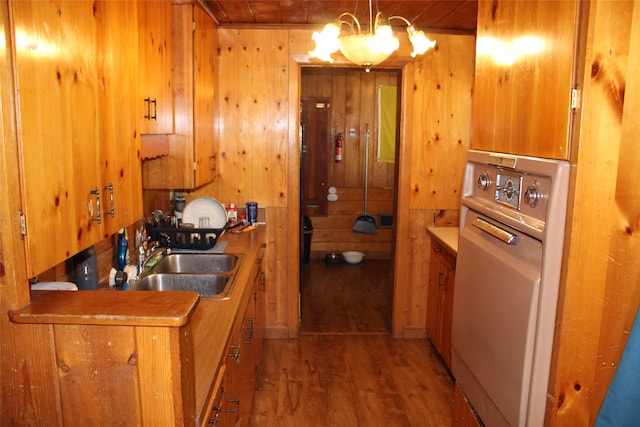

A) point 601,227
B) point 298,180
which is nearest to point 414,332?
point 298,180

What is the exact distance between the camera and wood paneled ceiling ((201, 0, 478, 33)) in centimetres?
320

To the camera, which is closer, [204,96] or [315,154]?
[204,96]

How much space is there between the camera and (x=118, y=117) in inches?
64.0

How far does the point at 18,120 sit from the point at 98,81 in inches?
17.4

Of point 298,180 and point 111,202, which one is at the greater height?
point 111,202

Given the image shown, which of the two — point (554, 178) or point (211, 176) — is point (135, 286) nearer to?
point (211, 176)

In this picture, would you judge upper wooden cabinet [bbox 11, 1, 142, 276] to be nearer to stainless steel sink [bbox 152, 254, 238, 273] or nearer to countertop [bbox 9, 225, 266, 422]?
countertop [bbox 9, 225, 266, 422]

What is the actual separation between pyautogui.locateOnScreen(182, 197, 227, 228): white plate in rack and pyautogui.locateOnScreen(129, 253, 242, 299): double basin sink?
595mm

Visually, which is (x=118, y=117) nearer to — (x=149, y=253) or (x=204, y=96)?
(x=149, y=253)

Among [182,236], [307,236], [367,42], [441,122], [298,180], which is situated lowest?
[307,236]

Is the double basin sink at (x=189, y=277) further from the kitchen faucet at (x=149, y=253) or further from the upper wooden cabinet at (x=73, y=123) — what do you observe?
the upper wooden cabinet at (x=73, y=123)

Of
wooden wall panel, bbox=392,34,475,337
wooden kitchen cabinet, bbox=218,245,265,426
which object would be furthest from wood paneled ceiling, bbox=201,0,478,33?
wooden kitchen cabinet, bbox=218,245,265,426

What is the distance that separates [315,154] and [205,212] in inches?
130

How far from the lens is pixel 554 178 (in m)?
1.49
